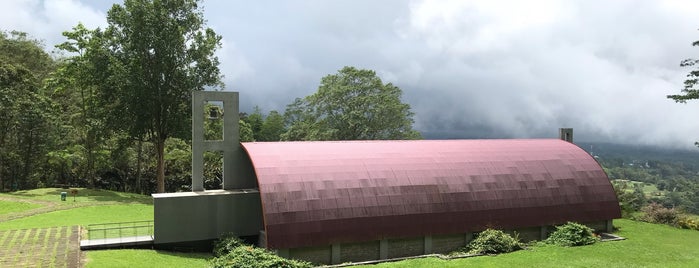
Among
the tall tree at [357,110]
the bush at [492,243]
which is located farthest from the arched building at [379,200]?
the tall tree at [357,110]

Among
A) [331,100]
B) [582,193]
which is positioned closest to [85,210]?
[331,100]

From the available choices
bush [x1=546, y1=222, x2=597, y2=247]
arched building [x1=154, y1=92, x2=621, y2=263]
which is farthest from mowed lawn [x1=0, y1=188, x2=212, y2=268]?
bush [x1=546, y1=222, x2=597, y2=247]

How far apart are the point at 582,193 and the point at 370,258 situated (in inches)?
585

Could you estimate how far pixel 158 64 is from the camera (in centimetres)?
4191

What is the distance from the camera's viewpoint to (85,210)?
1389 inches

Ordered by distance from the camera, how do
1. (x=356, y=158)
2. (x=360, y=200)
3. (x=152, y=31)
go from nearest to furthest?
(x=360, y=200)
(x=356, y=158)
(x=152, y=31)

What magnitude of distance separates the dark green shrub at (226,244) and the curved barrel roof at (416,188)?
2.63 m

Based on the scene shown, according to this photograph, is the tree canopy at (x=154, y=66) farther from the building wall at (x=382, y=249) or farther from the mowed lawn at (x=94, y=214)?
the building wall at (x=382, y=249)

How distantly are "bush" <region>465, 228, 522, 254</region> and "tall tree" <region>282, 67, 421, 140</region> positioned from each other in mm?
31473

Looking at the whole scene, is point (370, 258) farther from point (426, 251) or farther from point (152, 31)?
point (152, 31)

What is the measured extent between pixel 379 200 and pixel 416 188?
239 centimetres

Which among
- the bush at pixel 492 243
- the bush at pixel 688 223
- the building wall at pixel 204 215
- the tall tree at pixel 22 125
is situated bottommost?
the bush at pixel 688 223

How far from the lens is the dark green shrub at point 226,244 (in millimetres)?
23453

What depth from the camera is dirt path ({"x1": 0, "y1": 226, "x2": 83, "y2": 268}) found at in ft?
66.4
